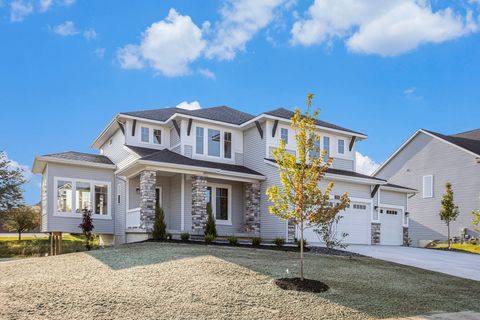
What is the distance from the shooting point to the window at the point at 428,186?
30.1 metres

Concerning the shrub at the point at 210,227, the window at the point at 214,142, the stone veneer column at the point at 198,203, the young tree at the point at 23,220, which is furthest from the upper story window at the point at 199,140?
the young tree at the point at 23,220

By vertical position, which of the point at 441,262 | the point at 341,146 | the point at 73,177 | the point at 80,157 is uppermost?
the point at 341,146

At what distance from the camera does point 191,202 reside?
20562 millimetres

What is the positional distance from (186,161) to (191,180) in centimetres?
97

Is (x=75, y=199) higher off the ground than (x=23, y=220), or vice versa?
(x=75, y=199)

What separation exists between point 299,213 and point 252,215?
11131mm

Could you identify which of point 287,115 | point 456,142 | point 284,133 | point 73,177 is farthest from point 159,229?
point 456,142

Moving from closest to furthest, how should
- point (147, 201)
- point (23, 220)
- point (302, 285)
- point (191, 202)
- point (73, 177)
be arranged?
point (302, 285)
point (147, 201)
point (191, 202)
point (73, 177)
point (23, 220)

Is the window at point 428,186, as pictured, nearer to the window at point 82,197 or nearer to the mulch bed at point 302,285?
the window at point 82,197

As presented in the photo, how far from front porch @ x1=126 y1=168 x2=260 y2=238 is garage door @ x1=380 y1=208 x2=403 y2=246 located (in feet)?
22.5

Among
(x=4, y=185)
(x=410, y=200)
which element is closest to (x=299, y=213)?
(x=410, y=200)

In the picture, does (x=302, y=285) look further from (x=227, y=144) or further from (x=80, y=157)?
(x=80, y=157)

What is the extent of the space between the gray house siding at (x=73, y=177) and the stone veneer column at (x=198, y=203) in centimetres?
458

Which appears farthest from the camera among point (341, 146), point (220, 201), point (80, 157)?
point (341, 146)
